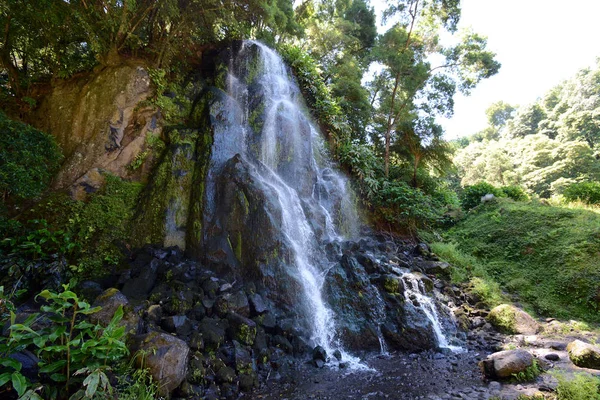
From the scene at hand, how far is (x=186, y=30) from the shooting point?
10.3 metres

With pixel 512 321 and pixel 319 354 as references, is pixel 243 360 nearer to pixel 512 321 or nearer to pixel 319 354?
pixel 319 354

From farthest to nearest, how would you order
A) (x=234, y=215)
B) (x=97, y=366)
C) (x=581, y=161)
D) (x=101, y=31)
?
(x=581, y=161) → (x=101, y=31) → (x=234, y=215) → (x=97, y=366)

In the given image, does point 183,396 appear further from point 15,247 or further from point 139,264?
point 15,247

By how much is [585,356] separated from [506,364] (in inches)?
65.9

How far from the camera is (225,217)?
8.30 meters

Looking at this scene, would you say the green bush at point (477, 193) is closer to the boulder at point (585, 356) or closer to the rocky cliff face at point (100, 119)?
the boulder at point (585, 356)

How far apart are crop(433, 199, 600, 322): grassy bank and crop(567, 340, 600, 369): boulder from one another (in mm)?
3235

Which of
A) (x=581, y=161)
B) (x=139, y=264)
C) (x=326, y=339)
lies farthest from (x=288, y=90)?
(x=581, y=161)

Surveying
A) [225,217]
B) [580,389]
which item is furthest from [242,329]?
[580,389]

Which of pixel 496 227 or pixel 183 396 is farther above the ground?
pixel 496 227

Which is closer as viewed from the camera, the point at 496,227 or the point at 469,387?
the point at 469,387

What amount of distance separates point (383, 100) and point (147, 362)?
632 inches

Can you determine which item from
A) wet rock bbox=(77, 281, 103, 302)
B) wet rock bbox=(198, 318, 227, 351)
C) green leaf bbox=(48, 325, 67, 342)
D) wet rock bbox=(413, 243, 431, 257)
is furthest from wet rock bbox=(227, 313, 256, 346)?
wet rock bbox=(413, 243, 431, 257)

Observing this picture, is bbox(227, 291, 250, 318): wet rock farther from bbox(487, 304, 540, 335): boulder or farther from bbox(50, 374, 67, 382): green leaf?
bbox(487, 304, 540, 335): boulder
